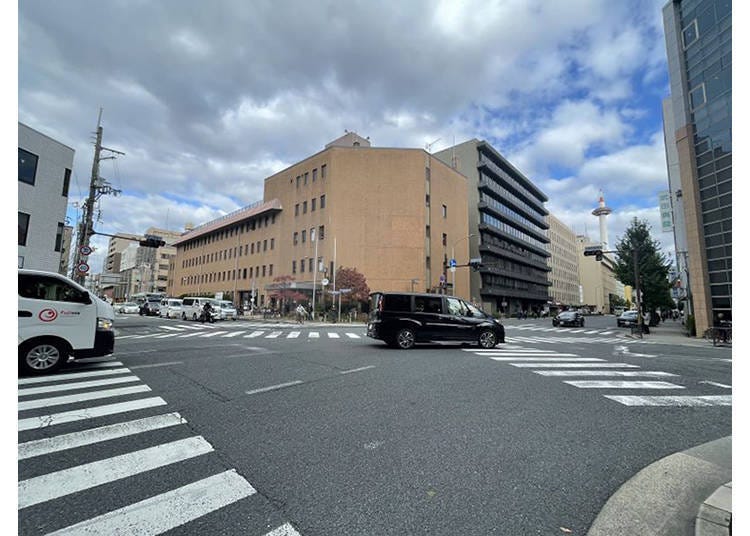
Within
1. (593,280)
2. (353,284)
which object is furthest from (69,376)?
(593,280)

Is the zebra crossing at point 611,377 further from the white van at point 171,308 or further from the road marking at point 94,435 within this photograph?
the white van at point 171,308

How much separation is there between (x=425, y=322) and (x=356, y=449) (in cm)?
942

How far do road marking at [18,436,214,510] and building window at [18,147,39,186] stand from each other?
28.2 meters

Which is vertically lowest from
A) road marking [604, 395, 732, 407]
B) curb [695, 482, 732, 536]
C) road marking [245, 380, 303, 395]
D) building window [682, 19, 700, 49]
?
road marking [604, 395, 732, 407]

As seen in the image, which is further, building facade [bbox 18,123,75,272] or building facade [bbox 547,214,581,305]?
building facade [bbox 547,214,581,305]

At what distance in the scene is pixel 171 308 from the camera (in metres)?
39.2

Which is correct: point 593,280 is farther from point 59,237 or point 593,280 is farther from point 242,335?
point 59,237

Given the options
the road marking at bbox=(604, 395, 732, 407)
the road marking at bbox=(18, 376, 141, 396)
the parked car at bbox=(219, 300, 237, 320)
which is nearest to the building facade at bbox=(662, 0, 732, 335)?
the road marking at bbox=(604, 395, 732, 407)

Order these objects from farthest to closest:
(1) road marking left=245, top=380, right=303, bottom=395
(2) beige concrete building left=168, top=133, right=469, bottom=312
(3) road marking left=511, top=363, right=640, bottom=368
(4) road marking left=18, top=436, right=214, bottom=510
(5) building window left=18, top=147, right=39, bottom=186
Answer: (2) beige concrete building left=168, top=133, right=469, bottom=312 → (5) building window left=18, top=147, right=39, bottom=186 → (3) road marking left=511, top=363, right=640, bottom=368 → (1) road marking left=245, top=380, right=303, bottom=395 → (4) road marking left=18, top=436, right=214, bottom=510

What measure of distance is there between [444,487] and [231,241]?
69599mm

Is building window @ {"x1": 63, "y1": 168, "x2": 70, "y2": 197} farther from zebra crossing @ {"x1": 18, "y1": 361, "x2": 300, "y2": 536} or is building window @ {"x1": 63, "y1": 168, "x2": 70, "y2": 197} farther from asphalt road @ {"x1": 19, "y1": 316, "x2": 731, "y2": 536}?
zebra crossing @ {"x1": 18, "y1": 361, "x2": 300, "y2": 536}

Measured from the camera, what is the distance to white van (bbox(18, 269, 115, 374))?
24.4 feet

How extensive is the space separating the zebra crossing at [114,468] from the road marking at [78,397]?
2 cm

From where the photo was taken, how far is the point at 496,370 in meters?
8.78
